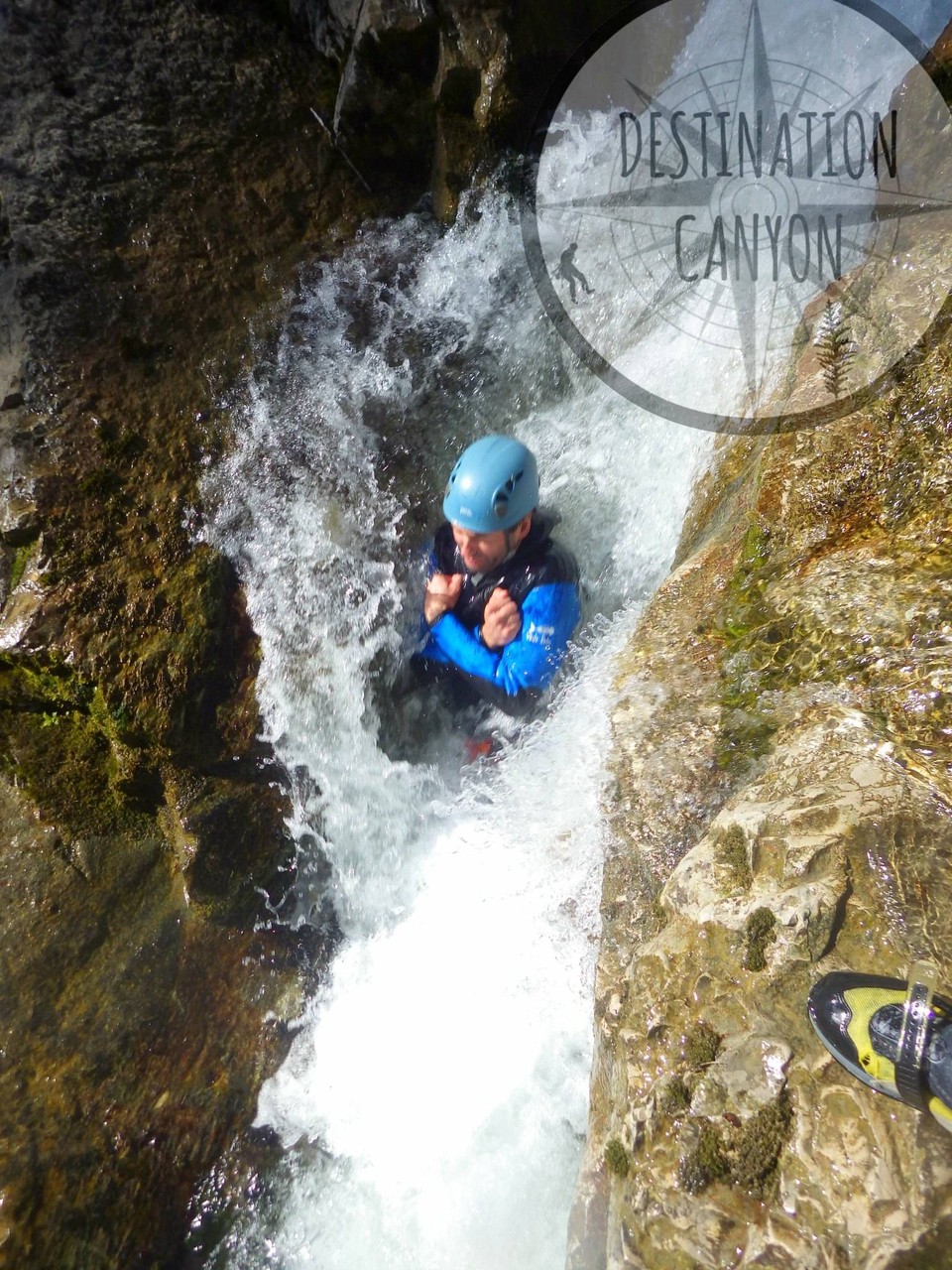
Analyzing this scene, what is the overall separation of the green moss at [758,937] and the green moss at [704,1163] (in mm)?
505

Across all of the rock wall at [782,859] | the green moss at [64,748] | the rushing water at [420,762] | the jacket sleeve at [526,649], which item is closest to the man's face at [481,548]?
the jacket sleeve at [526,649]

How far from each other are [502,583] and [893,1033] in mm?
2447

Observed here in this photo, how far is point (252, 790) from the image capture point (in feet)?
12.7

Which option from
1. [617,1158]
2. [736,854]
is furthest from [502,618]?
[617,1158]

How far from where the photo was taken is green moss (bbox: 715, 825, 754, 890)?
248 cm

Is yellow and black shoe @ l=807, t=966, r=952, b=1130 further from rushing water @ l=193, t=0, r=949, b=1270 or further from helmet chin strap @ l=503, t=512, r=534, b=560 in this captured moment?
helmet chin strap @ l=503, t=512, r=534, b=560

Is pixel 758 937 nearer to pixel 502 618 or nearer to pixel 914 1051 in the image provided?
pixel 914 1051

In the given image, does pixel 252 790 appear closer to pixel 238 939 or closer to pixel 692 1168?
pixel 238 939

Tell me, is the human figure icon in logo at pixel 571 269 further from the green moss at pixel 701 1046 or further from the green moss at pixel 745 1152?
the green moss at pixel 745 1152

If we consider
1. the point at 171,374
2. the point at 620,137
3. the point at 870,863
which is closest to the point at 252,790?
the point at 171,374

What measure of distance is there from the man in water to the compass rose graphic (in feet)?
4.65

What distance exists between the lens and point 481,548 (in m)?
3.63

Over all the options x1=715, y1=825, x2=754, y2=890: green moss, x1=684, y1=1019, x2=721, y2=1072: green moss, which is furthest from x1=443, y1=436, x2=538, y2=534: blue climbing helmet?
x1=684, y1=1019, x2=721, y2=1072: green moss

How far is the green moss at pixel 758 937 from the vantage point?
2344 mm
